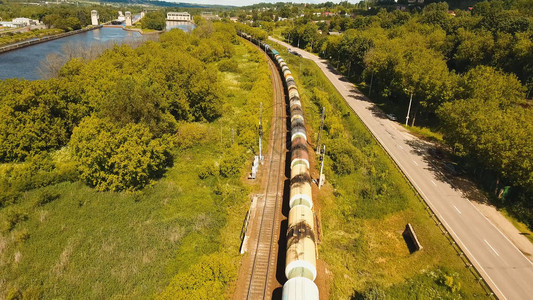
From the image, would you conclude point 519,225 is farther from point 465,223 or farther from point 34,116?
point 34,116

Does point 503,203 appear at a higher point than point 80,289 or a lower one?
higher

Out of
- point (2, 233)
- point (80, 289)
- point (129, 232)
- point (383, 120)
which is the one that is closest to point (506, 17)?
point (383, 120)

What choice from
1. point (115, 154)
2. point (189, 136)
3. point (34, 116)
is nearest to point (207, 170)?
point (189, 136)

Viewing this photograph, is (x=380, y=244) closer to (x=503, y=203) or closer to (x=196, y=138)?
(x=503, y=203)

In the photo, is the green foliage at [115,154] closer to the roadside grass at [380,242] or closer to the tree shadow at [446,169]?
the roadside grass at [380,242]

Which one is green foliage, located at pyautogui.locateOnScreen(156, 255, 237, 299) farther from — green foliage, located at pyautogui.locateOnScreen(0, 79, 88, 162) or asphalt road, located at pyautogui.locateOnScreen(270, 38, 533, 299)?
green foliage, located at pyautogui.locateOnScreen(0, 79, 88, 162)

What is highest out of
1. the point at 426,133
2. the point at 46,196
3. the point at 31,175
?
the point at 426,133

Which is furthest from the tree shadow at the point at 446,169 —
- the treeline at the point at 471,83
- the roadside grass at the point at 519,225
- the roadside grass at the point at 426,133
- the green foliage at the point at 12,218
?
the green foliage at the point at 12,218
